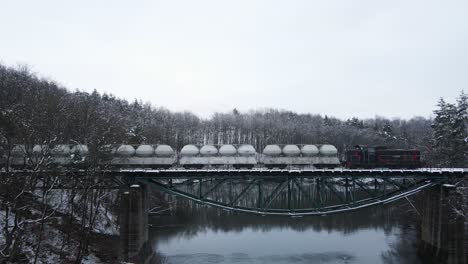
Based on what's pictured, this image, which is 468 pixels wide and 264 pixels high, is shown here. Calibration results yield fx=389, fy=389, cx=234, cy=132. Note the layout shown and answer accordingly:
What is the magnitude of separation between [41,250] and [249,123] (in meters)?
117

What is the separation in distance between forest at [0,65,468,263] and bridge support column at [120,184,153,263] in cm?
252

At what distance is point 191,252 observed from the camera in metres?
39.7

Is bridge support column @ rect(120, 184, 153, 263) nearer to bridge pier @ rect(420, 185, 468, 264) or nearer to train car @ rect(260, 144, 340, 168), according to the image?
train car @ rect(260, 144, 340, 168)

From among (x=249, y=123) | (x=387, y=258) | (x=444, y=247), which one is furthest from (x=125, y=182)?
(x=249, y=123)

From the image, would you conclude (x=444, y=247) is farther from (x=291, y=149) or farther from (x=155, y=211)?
(x=155, y=211)

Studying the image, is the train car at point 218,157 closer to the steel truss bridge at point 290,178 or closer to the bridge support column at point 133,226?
the steel truss bridge at point 290,178

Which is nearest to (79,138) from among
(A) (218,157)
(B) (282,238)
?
(A) (218,157)

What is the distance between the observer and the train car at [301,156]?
42094 millimetres

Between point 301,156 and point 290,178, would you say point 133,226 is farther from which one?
point 301,156

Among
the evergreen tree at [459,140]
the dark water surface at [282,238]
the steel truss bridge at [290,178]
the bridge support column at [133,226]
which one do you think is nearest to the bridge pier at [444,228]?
the steel truss bridge at [290,178]

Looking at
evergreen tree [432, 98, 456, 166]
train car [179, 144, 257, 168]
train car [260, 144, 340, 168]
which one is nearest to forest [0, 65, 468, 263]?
evergreen tree [432, 98, 456, 166]

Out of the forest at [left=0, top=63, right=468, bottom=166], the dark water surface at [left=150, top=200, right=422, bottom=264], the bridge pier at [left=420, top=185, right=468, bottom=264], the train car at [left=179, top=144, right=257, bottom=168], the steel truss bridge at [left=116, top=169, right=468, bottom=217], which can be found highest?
the forest at [left=0, top=63, right=468, bottom=166]

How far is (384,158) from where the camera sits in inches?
1729

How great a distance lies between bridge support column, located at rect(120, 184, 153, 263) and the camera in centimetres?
3394
